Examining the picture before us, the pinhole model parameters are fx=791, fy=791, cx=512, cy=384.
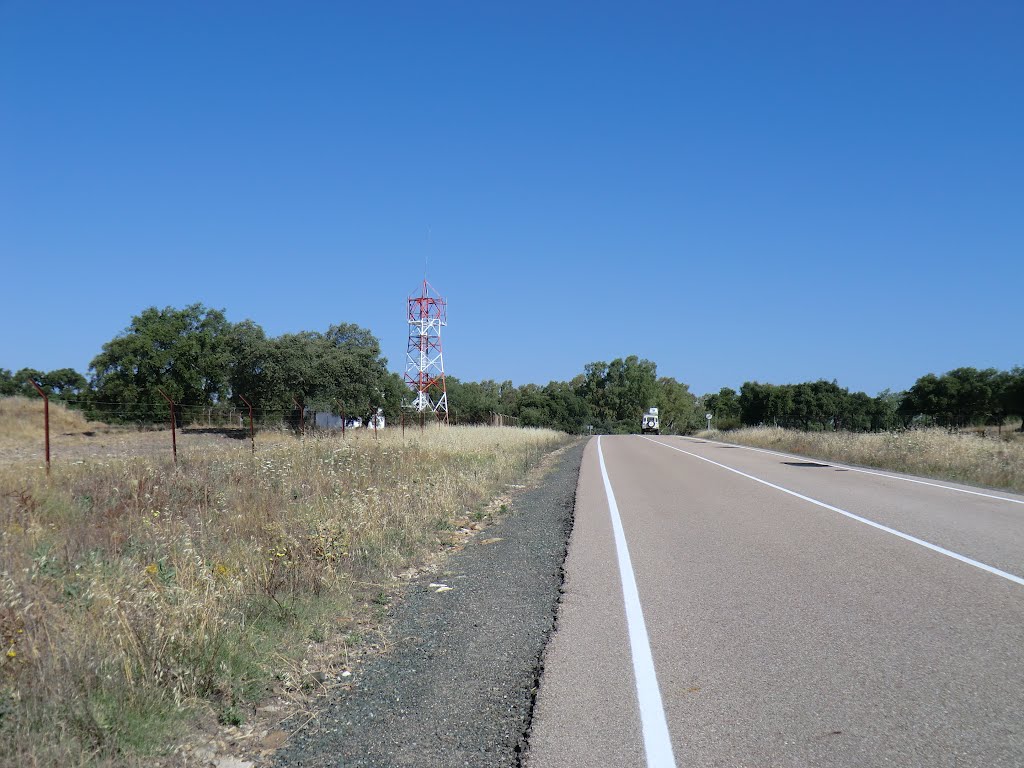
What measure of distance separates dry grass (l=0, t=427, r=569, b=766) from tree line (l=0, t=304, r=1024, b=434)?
972 cm

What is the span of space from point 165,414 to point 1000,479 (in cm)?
4211

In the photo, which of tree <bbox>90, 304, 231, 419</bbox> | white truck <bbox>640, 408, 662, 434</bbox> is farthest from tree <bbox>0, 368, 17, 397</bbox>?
white truck <bbox>640, 408, 662, 434</bbox>

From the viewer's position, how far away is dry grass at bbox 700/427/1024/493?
2170cm

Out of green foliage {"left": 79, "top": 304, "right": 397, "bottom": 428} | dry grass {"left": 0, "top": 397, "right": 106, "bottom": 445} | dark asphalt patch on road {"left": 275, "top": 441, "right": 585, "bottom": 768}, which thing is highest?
green foliage {"left": 79, "top": 304, "right": 397, "bottom": 428}

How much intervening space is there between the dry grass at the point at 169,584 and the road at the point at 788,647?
205 centimetres

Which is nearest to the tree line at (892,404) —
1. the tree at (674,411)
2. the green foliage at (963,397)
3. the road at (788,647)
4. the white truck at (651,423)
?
the green foliage at (963,397)

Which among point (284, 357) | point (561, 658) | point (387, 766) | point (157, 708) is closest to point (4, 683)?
point (157, 708)

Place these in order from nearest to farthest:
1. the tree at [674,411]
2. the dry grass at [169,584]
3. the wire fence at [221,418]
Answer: the dry grass at [169,584]
the wire fence at [221,418]
the tree at [674,411]

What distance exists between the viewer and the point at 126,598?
5734 millimetres

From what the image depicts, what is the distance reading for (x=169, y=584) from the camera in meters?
6.31

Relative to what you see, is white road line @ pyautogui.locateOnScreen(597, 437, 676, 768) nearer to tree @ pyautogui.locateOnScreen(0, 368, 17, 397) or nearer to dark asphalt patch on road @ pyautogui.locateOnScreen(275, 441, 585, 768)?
dark asphalt patch on road @ pyautogui.locateOnScreen(275, 441, 585, 768)

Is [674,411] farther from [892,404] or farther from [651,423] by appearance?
[892,404]

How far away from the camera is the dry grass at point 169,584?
4418 mm

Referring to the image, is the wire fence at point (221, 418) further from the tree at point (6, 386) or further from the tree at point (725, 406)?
the tree at point (725, 406)
